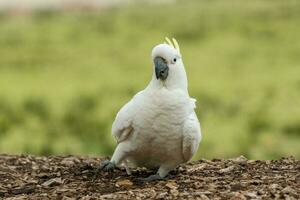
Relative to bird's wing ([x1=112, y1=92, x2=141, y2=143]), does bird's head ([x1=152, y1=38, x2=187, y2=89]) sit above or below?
above

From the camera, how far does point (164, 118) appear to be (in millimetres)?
5094

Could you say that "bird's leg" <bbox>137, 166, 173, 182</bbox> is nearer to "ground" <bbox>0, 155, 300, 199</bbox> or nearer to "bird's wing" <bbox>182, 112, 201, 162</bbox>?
"ground" <bbox>0, 155, 300, 199</bbox>

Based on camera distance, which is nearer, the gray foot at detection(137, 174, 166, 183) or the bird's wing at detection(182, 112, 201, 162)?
the bird's wing at detection(182, 112, 201, 162)

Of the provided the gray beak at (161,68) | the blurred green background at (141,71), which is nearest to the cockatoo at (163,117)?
the gray beak at (161,68)

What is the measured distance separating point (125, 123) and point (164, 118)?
0.99ft

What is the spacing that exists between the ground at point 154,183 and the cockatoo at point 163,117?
256 mm

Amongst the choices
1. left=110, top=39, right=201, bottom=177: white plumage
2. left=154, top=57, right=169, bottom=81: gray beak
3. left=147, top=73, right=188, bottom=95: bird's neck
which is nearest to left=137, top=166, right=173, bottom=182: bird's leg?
left=110, top=39, right=201, bottom=177: white plumage

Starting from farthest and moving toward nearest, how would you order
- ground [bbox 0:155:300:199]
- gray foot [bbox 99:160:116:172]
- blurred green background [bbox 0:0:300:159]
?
blurred green background [bbox 0:0:300:159], gray foot [bbox 99:160:116:172], ground [bbox 0:155:300:199]

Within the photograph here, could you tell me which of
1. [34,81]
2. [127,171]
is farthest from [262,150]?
[34,81]

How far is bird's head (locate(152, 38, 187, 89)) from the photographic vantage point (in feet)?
16.6

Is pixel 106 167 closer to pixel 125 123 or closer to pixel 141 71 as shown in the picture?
pixel 125 123

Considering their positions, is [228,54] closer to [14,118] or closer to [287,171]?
[14,118]

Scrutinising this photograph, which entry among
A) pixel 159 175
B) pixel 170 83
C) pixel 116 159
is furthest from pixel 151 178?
pixel 170 83

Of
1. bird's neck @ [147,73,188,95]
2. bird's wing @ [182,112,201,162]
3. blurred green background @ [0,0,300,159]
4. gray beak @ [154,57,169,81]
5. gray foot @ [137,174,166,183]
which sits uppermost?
blurred green background @ [0,0,300,159]
